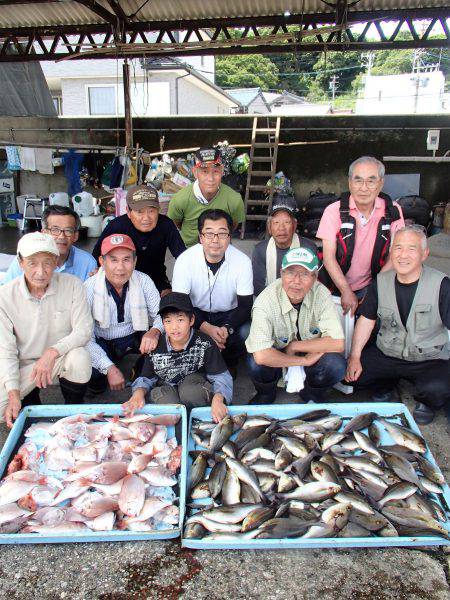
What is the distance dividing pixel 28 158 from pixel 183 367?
6543 millimetres

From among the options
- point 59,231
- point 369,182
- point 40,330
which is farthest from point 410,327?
point 59,231

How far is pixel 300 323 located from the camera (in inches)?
129

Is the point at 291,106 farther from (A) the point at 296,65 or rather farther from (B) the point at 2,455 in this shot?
(B) the point at 2,455

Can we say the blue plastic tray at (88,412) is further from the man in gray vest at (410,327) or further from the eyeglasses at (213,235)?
the man in gray vest at (410,327)

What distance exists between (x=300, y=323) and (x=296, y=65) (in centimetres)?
599

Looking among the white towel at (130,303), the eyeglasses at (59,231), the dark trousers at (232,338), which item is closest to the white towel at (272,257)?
the dark trousers at (232,338)

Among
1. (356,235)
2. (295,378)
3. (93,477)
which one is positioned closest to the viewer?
(93,477)

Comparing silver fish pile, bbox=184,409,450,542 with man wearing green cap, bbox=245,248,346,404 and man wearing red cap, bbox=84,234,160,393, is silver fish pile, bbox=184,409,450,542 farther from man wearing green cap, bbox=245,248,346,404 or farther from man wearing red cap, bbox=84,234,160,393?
man wearing red cap, bbox=84,234,160,393

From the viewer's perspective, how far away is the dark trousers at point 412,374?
10.8 ft

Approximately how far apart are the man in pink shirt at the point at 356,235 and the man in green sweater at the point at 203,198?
904 mm

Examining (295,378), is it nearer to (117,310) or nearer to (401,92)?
(117,310)

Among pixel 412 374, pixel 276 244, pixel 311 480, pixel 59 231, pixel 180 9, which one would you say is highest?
pixel 180 9

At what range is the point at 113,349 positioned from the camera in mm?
3727

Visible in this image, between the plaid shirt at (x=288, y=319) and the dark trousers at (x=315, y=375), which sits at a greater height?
the plaid shirt at (x=288, y=319)
